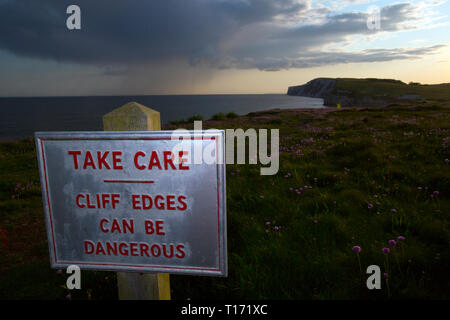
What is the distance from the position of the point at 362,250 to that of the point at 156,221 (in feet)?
10.3

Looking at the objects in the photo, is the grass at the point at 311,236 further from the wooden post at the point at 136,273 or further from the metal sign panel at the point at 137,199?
the metal sign panel at the point at 137,199

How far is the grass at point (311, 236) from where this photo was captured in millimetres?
3314

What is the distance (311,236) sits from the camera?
4250 millimetres

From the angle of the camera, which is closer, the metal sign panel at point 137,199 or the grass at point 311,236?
the metal sign panel at point 137,199

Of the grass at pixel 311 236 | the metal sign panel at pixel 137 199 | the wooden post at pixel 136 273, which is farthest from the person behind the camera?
the grass at pixel 311 236

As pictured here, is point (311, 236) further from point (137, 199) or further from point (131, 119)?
point (131, 119)

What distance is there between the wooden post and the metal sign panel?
0.53ft

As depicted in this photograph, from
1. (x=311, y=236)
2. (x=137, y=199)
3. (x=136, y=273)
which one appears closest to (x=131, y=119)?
(x=137, y=199)

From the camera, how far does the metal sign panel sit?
241 centimetres

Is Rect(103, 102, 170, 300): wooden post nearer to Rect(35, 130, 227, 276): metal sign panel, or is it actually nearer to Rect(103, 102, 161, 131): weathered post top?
Rect(103, 102, 161, 131): weathered post top

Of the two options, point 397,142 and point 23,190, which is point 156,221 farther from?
point 397,142

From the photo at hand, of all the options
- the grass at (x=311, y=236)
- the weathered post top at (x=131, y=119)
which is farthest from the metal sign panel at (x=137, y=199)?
the grass at (x=311, y=236)

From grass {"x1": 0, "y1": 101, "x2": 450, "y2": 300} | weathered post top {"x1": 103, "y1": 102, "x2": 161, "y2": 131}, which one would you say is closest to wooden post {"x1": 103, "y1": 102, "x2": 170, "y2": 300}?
weathered post top {"x1": 103, "y1": 102, "x2": 161, "y2": 131}

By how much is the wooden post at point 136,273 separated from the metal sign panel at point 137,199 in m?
0.16
